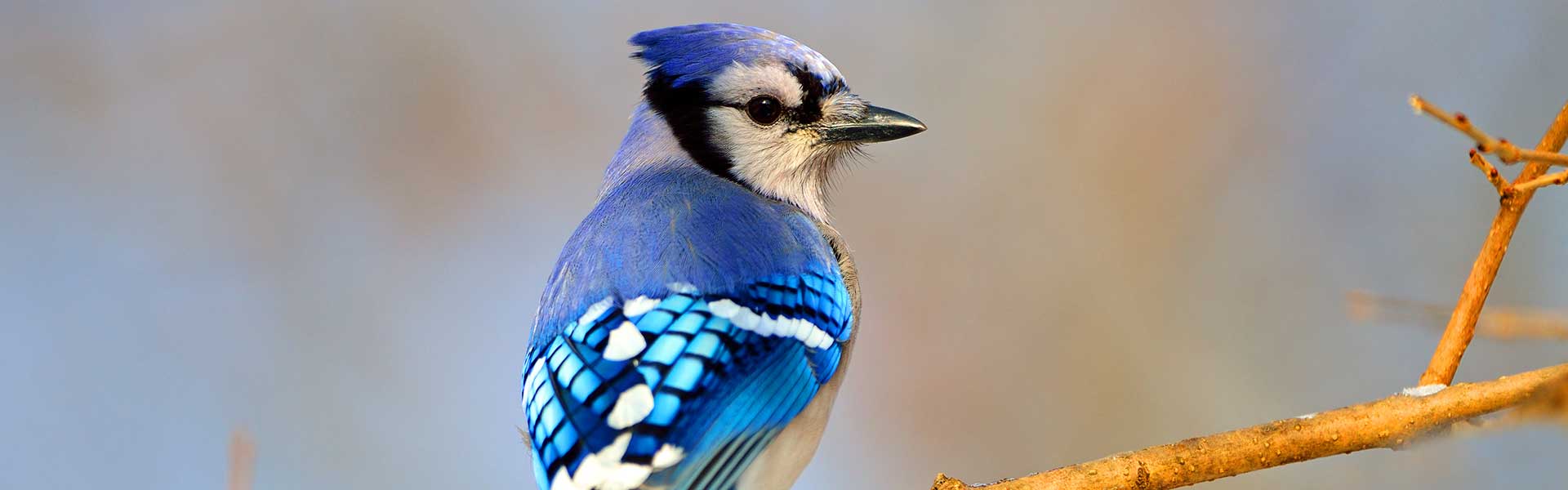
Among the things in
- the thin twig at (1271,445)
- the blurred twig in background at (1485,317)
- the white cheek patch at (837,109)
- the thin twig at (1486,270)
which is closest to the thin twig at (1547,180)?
the thin twig at (1486,270)

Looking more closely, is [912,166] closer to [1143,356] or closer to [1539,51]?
[1143,356]

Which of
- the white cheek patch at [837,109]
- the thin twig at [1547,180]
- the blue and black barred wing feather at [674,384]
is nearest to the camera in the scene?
the thin twig at [1547,180]

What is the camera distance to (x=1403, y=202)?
310 centimetres

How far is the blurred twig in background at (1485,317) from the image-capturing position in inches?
40.9

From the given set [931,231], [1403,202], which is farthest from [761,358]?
[1403,202]

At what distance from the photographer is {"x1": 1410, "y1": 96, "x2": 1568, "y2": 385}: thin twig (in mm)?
1293

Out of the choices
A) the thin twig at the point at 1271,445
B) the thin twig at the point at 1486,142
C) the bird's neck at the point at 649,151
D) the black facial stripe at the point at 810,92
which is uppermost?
the black facial stripe at the point at 810,92

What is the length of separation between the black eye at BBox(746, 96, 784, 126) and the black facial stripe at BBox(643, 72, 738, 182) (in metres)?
0.06

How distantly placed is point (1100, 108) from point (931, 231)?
575mm

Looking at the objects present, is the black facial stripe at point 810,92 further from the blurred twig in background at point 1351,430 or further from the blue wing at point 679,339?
the blurred twig in background at point 1351,430

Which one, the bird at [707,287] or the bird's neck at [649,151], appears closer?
the bird at [707,287]

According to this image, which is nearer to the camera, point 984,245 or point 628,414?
point 628,414

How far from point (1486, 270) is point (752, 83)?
1.14 metres

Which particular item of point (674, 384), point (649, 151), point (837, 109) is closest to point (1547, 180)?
point (674, 384)
